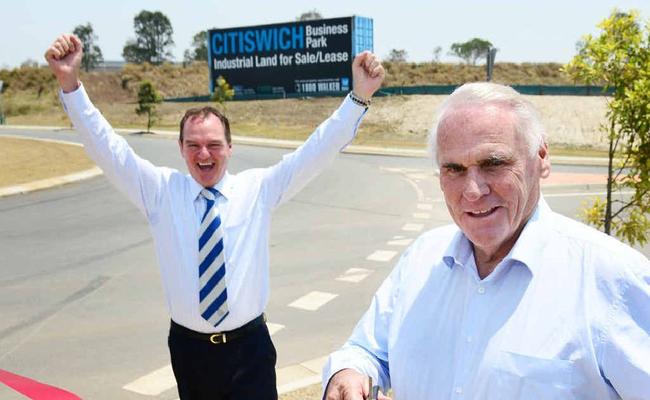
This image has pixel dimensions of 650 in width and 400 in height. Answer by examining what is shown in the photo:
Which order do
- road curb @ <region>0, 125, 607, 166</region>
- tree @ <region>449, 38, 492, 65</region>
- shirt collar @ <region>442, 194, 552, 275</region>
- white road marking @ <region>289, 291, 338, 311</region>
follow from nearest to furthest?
shirt collar @ <region>442, 194, 552, 275</region> → white road marking @ <region>289, 291, 338, 311</region> → road curb @ <region>0, 125, 607, 166</region> → tree @ <region>449, 38, 492, 65</region>

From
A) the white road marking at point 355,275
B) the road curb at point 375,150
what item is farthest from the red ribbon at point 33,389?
the road curb at point 375,150

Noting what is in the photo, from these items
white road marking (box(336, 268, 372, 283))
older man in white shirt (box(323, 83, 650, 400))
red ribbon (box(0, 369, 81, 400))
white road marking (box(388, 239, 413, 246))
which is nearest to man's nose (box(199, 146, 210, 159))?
older man in white shirt (box(323, 83, 650, 400))

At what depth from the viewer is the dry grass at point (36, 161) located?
19.5 metres

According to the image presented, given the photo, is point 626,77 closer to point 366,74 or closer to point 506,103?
point 366,74

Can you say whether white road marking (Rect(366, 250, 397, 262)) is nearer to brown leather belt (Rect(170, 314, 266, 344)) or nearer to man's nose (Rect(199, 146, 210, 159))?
brown leather belt (Rect(170, 314, 266, 344))

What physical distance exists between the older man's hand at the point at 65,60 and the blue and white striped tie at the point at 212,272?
98 centimetres

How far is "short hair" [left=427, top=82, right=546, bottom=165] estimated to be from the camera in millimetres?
1841

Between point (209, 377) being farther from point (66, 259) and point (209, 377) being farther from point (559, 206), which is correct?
point (559, 206)

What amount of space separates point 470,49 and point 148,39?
63526 mm

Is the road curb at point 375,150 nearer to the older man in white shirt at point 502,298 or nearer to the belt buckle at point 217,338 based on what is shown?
the belt buckle at point 217,338

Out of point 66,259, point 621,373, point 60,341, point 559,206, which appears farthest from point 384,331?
point 559,206

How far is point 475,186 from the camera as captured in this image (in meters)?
1.85

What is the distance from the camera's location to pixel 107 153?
324 centimetres

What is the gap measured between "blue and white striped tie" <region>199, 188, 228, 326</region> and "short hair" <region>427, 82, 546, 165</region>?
1656 mm
